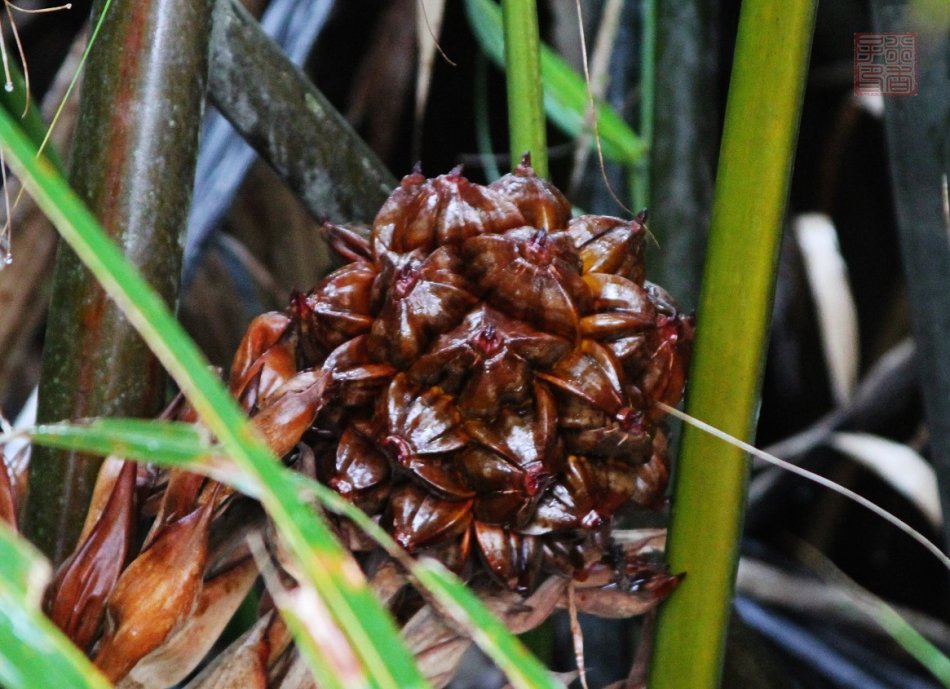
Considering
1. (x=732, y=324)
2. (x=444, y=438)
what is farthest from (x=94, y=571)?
(x=732, y=324)

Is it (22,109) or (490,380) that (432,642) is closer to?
(490,380)

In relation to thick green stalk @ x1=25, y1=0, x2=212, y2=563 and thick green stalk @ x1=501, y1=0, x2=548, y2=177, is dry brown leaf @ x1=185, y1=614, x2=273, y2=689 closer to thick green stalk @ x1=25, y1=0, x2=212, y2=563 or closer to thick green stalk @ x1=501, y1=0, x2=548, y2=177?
thick green stalk @ x1=25, y1=0, x2=212, y2=563

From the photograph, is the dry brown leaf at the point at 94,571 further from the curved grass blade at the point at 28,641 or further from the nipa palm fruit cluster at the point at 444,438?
the curved grass blade at the point at 28,641

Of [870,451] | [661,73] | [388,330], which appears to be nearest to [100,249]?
[388,330]

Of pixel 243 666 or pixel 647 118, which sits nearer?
pixel 243 666

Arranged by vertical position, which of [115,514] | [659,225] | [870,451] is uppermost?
[115,514]

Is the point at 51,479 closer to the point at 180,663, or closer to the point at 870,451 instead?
the point at 180,663
